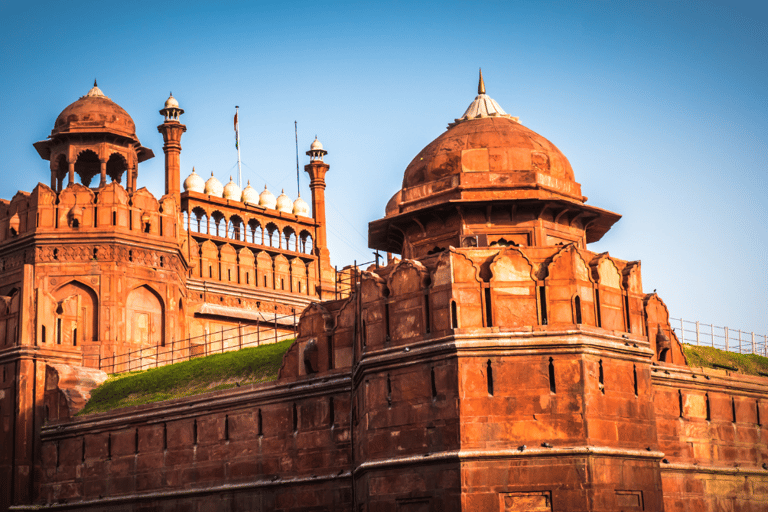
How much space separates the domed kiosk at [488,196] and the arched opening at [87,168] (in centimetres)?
1747

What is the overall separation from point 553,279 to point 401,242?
5739 millimetres

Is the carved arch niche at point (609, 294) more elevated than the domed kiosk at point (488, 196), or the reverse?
the domed kiosk at point (488, 196)

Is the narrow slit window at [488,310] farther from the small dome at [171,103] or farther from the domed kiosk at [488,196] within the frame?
the small dome at [171,103]

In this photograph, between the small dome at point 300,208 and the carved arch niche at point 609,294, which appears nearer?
the carved arch niche at point 609,294

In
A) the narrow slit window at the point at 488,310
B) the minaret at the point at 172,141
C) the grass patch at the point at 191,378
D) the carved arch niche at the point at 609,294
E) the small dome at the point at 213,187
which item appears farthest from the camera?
the small dome at the point at 213,187

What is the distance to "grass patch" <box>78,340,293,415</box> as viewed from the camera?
30250 mm

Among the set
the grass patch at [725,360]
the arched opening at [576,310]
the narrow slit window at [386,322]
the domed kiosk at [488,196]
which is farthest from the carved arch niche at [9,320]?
the grass patch at [725,360]

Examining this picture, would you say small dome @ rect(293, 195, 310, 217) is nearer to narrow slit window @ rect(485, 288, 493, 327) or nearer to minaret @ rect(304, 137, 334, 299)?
minaret @ rect(304, 137, 334, 299)

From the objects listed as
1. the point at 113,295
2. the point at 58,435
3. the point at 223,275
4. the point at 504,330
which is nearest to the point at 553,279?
the point at 504,330

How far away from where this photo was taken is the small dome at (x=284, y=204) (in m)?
51.6

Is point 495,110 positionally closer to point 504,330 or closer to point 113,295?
point 504,330

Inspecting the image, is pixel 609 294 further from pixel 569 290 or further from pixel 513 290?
pixel 513 290

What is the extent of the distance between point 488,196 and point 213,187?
24.4 m

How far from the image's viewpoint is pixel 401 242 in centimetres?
2853
